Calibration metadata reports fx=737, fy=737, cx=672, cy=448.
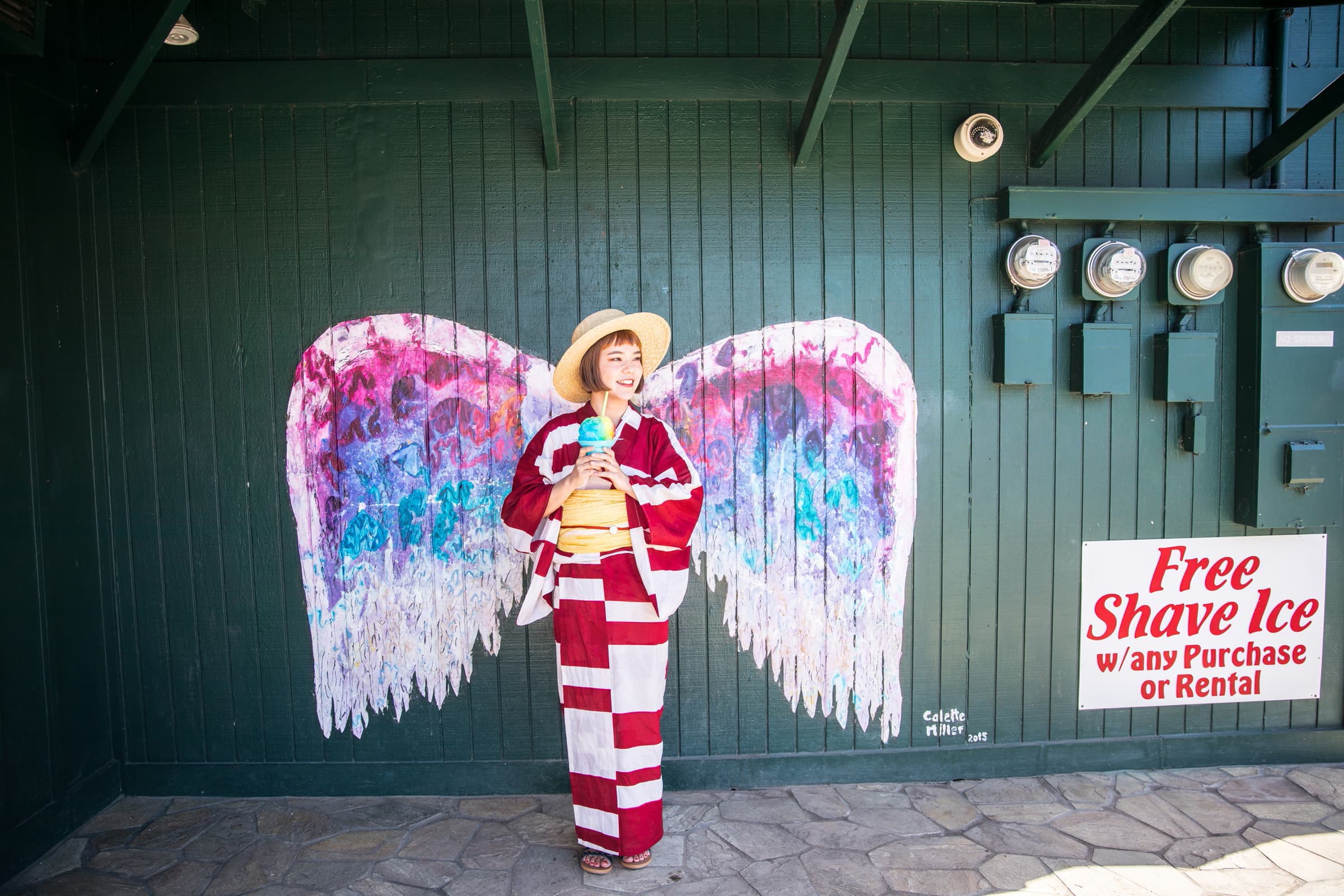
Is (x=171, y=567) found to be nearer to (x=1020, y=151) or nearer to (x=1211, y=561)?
(x=1020, y=151)

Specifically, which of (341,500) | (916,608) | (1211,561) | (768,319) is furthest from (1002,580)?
(341,500)

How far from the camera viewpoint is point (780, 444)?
320 centimetres

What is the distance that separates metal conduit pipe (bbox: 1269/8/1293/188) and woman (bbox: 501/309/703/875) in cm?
302

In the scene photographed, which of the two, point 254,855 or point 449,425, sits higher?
point 449,425

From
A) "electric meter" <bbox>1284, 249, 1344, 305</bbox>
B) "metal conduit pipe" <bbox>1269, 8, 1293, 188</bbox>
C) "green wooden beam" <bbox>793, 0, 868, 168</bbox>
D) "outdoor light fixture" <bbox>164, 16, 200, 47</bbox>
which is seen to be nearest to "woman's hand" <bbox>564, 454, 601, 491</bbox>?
"green wooden beam" <bbox>793, 0, 868, 168</bbox>

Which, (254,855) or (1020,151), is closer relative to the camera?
(254,855)

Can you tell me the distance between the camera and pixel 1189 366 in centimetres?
319

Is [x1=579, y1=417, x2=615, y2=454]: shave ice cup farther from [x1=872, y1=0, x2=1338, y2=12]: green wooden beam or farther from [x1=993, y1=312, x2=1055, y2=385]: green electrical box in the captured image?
[x1=872, y1=0, x2=1338, y2=12]: green wooden beam

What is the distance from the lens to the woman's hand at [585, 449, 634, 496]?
2490 millimetres

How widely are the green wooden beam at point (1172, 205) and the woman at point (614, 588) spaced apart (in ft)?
5.84

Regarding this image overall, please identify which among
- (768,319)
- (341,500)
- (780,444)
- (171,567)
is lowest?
(171,567)

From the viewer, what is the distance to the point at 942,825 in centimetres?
290

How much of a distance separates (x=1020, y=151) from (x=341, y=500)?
336 centimetres

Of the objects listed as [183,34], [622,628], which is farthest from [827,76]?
[183,34]
